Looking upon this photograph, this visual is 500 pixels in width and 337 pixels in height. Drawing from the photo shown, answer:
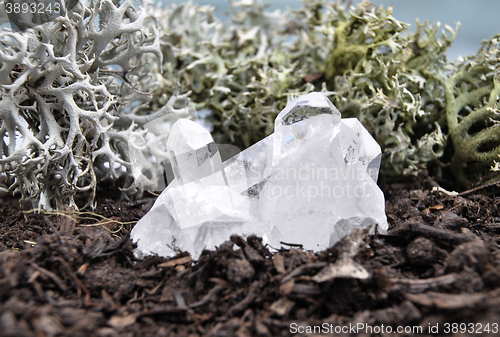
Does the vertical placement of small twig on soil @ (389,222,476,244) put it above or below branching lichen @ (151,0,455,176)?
below

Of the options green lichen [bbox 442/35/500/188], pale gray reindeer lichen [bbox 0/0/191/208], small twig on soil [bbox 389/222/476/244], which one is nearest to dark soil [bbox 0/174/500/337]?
small twig on soil [bbox 389/222/476/244]

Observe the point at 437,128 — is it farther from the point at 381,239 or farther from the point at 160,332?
the point at 160,332

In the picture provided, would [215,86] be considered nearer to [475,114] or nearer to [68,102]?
[68,102]

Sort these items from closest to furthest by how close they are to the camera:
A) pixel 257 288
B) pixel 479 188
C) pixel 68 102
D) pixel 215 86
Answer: pixel 257 288 → pixel 68 102 → pixel 479 188 → pixel 215 86

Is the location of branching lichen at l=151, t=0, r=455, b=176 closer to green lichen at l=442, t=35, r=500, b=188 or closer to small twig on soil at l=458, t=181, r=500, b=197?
green lichen at l=442, t=35, r=500, b=188

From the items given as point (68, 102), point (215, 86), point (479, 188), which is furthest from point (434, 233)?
point (215, 86)
